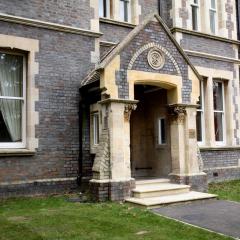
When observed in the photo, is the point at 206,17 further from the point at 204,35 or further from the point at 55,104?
the point at 55,104

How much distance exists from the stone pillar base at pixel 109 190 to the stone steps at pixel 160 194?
0.81 ft

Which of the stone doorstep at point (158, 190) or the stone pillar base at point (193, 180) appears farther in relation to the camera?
the stone pillar base at point (193, 180)

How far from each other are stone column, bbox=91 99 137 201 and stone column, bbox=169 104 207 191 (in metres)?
1.86

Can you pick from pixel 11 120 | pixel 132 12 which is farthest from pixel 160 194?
pixel 132 12

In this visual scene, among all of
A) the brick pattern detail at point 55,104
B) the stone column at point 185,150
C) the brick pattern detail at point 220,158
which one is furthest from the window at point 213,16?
the brick pattern detail at point 55,104

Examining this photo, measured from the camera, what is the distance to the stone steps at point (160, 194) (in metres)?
9.47

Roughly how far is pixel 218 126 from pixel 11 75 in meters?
8.57

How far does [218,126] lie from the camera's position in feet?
51.1

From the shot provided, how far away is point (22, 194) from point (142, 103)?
5484 mm

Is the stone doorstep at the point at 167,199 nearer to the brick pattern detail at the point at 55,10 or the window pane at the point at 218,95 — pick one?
the brick pattern detail at the point at 55,10

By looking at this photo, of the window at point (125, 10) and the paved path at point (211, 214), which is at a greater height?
the window at point (125, 10)

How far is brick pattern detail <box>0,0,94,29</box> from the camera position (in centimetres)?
1105

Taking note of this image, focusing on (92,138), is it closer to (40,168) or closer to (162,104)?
(40,168)

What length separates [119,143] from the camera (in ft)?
33.4
